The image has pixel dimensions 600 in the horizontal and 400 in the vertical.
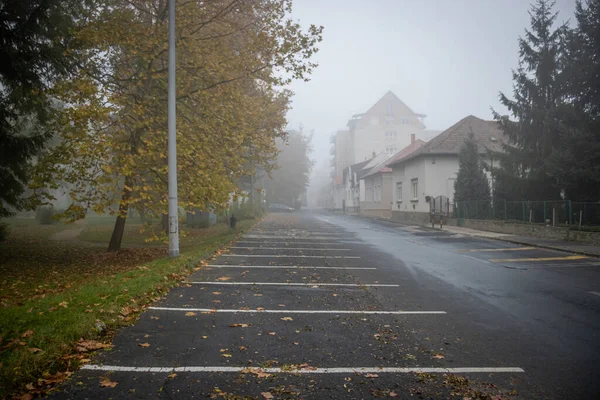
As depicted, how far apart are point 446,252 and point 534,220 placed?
923 cm

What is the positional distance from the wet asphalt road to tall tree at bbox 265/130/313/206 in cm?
6342

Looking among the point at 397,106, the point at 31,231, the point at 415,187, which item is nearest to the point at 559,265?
the point at 415,187

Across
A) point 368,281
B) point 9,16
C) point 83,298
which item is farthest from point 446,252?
point 9,16

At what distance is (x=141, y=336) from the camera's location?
5387 mm

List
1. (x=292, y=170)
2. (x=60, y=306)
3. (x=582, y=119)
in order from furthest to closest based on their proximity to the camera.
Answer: (x=292, y=170), (x=582, y=119), (x=60, y=306)

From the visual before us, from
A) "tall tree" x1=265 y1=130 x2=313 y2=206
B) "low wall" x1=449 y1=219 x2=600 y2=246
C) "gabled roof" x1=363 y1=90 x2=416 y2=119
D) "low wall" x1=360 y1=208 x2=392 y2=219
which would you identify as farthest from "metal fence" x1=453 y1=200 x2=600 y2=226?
"gabled roof" x1=363 y1=90 x2=416 y2=119

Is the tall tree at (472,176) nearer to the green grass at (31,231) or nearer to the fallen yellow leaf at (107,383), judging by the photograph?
the green grass at (31,231)

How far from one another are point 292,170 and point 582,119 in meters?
57.4

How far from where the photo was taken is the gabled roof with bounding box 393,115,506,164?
33500mm

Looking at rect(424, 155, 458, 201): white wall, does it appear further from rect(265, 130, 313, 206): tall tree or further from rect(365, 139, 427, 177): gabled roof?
rect(265, 130, 313, 206): tall tree

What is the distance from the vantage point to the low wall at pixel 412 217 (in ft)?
108

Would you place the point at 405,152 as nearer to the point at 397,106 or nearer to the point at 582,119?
the point at 582,119

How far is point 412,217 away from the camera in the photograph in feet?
121

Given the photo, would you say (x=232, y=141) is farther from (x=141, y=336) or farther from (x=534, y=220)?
(x=534, y=220)
